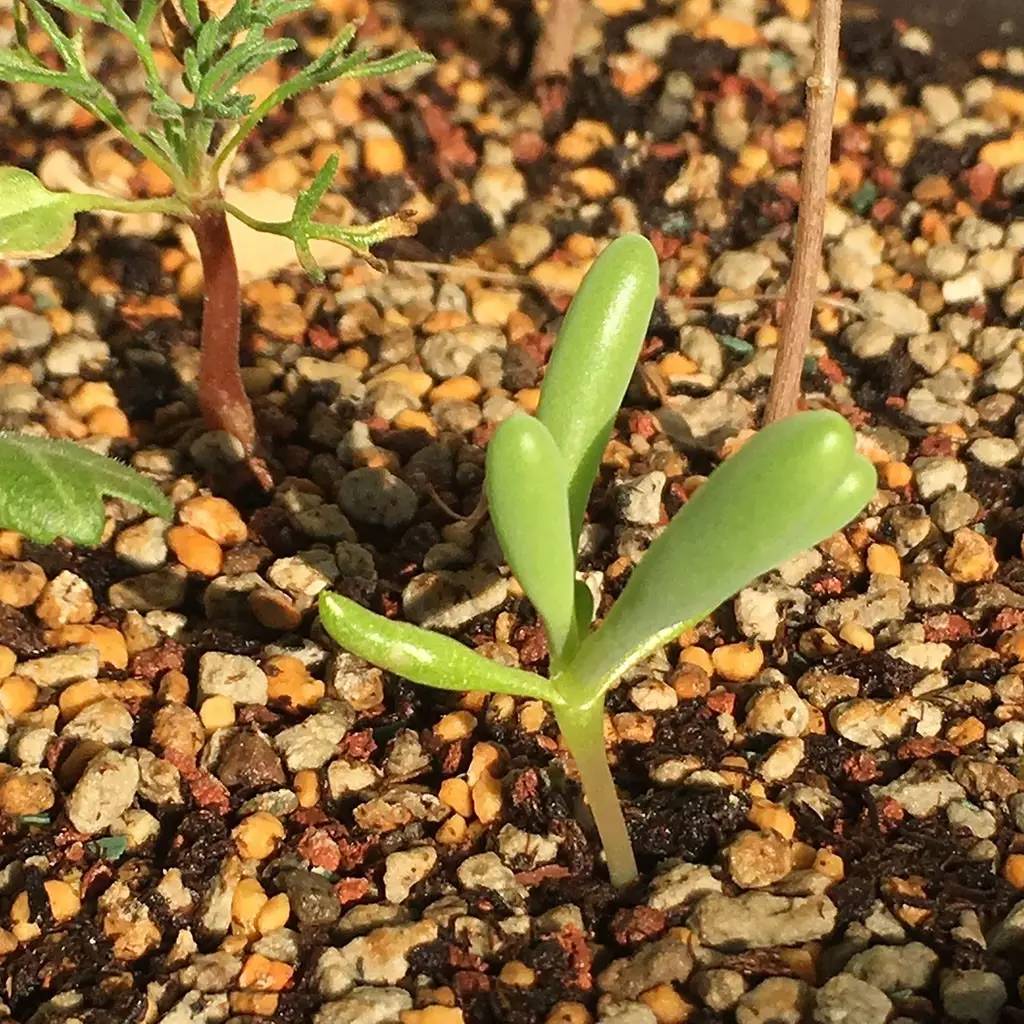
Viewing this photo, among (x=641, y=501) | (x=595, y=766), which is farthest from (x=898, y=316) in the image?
(x=595, y=766)

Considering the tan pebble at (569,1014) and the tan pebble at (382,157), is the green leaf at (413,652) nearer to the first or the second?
the tan pebble at (569,1014)

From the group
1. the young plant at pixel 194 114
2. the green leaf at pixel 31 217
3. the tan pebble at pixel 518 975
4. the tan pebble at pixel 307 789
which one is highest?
the young plant at pixel 194 114

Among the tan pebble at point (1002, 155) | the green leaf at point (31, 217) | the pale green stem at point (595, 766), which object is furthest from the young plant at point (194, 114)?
the tan pebble at point (1002, 155)

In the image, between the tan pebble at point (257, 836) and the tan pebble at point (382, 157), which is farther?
the tan pebble at point (382, 157)

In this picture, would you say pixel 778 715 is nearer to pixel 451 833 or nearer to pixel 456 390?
pixel 451 833

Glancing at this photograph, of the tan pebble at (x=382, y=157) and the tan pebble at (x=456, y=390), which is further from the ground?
the tan pebble at (x=382, y=157)
